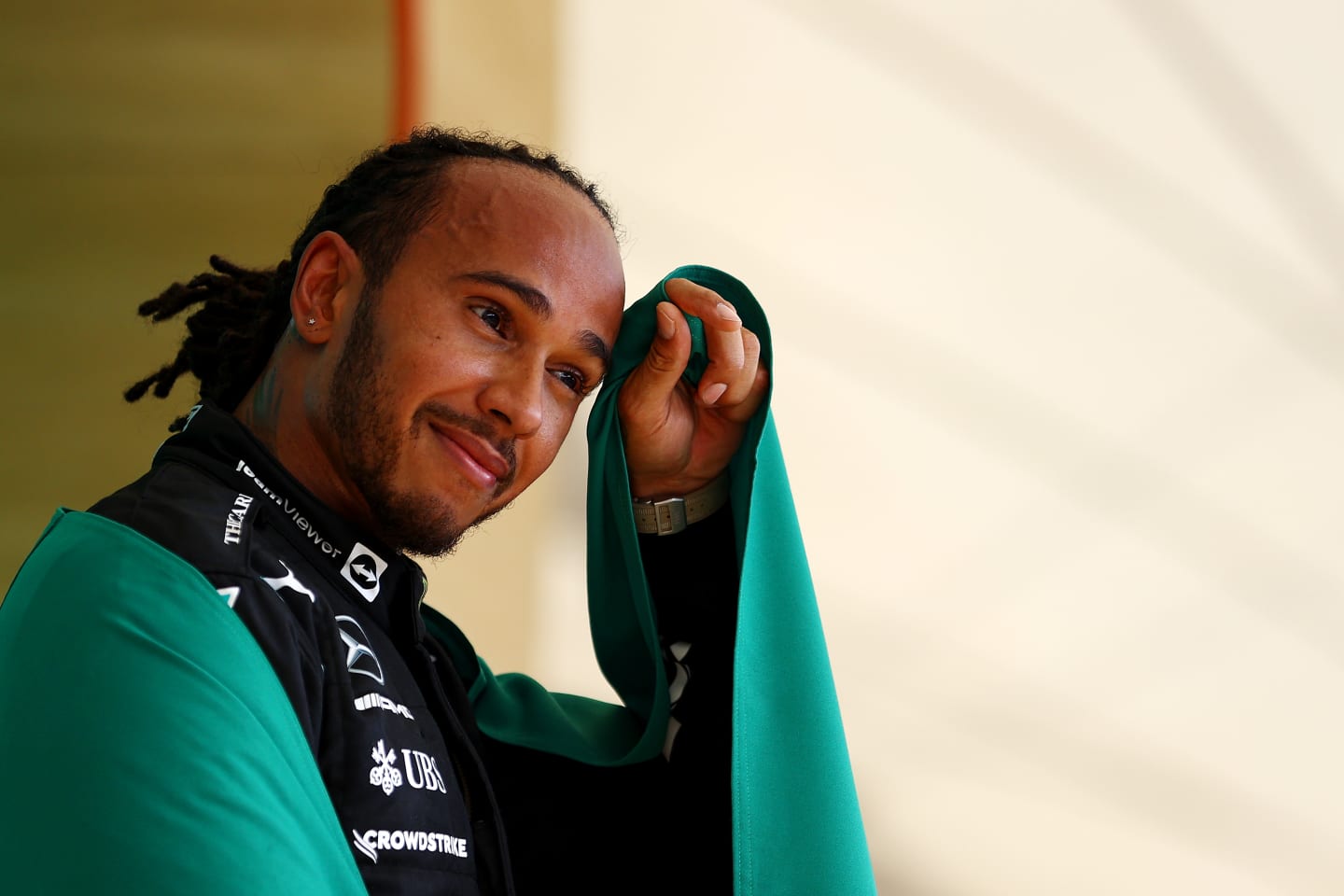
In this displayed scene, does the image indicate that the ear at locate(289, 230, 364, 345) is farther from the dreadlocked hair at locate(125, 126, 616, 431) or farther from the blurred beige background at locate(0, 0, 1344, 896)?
the blurred beige background at locate(0, 0, 1344, 896)

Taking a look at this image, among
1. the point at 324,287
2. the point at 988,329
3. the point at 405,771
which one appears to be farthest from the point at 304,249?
the point at 988,329

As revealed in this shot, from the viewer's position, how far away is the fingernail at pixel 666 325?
1375 mm

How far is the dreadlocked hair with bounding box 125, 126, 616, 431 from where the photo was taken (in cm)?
140

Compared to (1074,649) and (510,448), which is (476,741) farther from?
(1074,649)

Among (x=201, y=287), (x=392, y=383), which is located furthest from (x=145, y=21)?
(x=392, y=383)

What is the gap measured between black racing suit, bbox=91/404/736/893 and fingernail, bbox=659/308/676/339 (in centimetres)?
29

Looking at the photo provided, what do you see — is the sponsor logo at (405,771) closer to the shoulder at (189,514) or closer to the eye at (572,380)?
the shoulder at (189,514)

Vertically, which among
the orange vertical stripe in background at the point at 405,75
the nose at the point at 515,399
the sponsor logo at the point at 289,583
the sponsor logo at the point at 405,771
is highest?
the orange vertical stripe in background at the point at 405,75

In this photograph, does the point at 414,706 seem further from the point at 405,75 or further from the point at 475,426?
the point at 405,75

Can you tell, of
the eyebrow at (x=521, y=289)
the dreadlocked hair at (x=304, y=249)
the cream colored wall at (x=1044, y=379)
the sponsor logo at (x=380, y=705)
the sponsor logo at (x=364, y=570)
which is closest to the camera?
the sponsor logo at (x=380, y=705)

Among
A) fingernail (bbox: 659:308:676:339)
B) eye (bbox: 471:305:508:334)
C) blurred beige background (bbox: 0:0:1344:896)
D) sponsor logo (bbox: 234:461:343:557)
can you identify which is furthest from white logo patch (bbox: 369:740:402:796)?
blurred beige background (bbox: 0:0:1344:896)

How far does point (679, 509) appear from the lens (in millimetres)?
1545

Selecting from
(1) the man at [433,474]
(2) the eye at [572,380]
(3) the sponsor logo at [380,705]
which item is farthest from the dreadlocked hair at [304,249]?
(3) the sponsor logo at [380,705]

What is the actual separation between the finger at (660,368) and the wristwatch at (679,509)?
0.46ft
